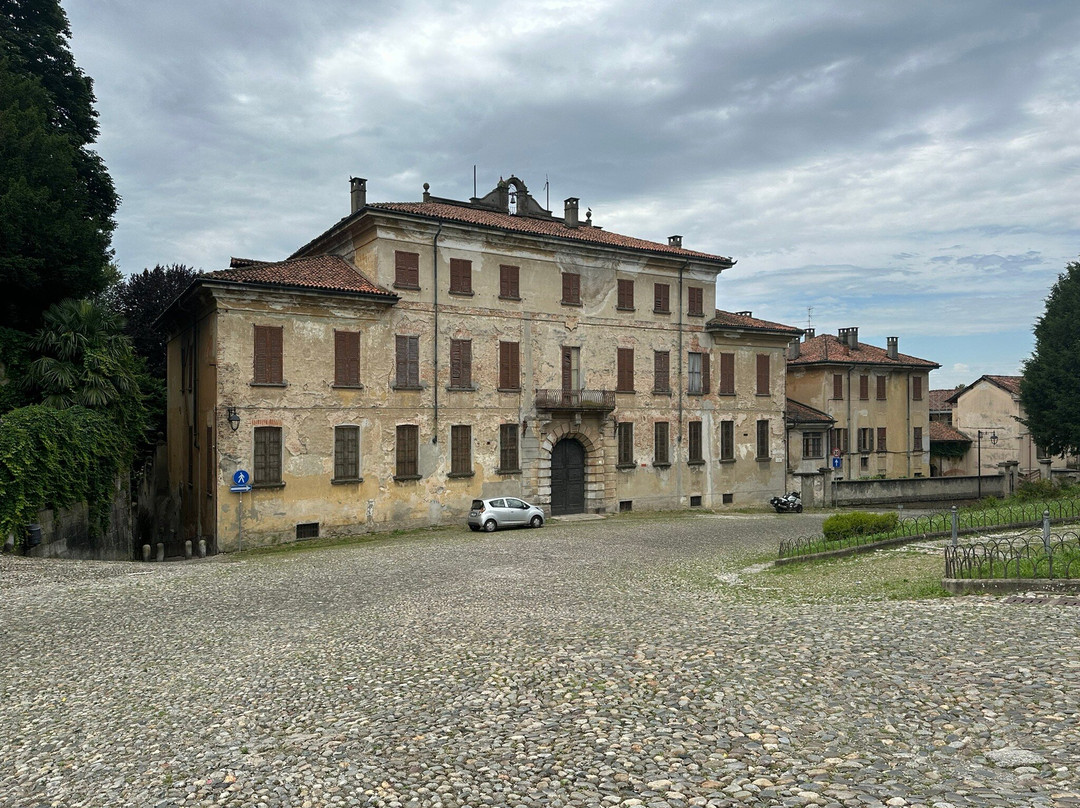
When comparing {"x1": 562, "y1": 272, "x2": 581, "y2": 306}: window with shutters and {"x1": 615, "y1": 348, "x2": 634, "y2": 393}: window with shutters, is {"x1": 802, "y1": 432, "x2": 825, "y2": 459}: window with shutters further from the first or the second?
{"x1": 562, "y1": 272, "x2": 581, "y2": 306}: window with shutters

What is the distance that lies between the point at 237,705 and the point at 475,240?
25.0 m

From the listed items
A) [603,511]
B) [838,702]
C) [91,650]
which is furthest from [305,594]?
[603,511]

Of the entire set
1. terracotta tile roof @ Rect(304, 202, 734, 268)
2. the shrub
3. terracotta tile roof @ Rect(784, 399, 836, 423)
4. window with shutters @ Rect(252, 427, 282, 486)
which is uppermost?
terracotta tile roof @ Rect(304, 202, 734, 268)

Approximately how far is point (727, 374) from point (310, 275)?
71.1 ft

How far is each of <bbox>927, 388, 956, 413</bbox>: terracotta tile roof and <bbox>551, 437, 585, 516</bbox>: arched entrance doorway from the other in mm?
42017

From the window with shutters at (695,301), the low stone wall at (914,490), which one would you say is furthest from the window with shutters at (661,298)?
the low stone wall at (914,490)

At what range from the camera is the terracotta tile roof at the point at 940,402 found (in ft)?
214

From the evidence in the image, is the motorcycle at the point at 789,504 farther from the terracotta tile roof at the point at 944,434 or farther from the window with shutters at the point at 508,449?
the terracotta tile roof at the point at 944,434

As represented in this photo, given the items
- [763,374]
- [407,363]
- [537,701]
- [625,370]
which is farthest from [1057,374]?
[537,701]

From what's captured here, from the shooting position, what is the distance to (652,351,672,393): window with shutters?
36469 mm

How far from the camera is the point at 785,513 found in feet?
120

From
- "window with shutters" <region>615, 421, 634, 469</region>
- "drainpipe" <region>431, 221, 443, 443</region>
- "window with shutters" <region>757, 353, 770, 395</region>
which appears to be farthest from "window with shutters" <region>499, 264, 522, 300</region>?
"window with shutters" <region>757, 353, 770, 395</region>

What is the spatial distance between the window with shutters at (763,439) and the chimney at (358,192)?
23129 millimetres

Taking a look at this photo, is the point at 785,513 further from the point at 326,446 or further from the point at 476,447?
the point at 326,446
